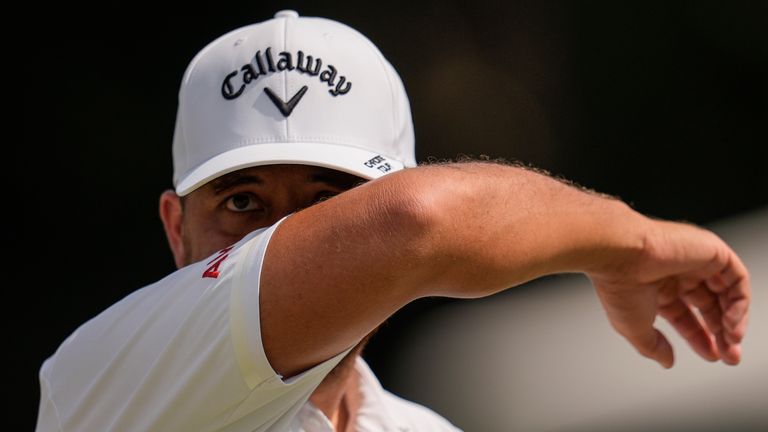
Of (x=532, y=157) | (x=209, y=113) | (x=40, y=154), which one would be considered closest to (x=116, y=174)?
(x=40, y=154)

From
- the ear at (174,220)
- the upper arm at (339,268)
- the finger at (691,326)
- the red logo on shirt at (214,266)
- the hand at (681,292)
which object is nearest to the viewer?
the upper arm at (339,268)

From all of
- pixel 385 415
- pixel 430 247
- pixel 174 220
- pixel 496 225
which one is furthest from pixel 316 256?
pixel 174 220

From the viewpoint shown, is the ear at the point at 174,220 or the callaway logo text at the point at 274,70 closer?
the callaway logo text at the point at 274,70

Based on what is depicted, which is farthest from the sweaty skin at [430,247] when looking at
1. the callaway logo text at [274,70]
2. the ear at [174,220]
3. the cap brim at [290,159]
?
the ear at [174,220]

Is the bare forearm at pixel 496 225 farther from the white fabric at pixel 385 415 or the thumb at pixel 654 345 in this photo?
the white fabric at pixel 385 415

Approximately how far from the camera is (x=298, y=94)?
179 centimetres

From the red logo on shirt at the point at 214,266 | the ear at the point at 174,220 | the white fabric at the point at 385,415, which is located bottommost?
the white fabric at the point at 385,415

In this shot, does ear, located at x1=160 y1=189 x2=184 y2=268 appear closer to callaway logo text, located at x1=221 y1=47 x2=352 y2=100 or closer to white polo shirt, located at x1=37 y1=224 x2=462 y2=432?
callaway logo text, located at x1=221 y1=47 x2=352 y2=100

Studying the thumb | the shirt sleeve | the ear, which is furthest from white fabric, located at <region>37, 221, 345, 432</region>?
the thumb

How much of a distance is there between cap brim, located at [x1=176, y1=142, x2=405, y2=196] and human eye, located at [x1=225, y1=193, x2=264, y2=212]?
63mm

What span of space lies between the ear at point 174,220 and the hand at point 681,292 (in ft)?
2.87

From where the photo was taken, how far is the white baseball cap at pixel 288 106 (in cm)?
176

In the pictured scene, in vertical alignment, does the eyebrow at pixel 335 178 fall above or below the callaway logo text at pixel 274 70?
below

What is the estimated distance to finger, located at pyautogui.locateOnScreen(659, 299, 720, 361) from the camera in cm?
193
